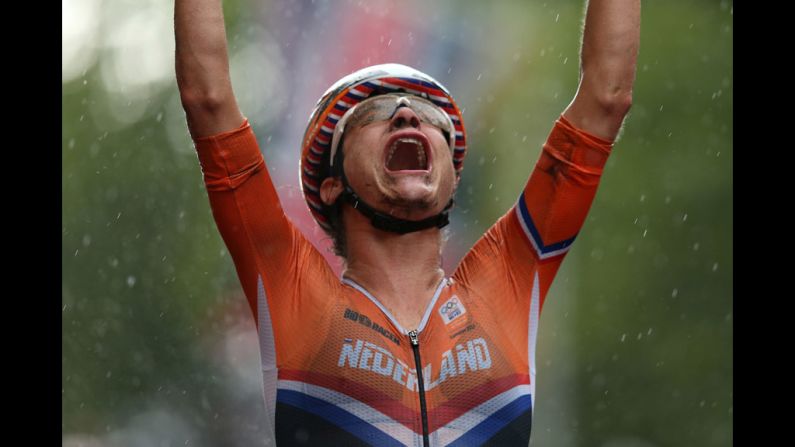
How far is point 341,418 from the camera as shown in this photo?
376cm

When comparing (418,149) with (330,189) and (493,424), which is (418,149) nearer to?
(330,189)

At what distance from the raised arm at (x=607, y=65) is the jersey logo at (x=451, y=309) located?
2.19 feet

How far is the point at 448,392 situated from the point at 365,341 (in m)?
0.29

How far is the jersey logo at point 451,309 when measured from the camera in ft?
13.1

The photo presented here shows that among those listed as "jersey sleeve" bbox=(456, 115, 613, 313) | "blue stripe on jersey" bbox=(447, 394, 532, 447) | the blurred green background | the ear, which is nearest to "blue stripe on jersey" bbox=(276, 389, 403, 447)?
"blue stripe on jersey" bbox=(447, 394, 532, 447)

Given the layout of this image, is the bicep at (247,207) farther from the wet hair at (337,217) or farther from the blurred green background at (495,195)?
the blurred green background at (495,195)

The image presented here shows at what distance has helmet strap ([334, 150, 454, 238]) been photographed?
4086 mm

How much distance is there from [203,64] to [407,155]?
759 mm

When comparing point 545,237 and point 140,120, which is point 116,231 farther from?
point 545,237

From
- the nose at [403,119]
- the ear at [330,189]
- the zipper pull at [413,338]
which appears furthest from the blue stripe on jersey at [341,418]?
the nose at [403,119]

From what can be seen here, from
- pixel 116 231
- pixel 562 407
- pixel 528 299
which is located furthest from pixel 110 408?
pixel 528 299

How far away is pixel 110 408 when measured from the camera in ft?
38.3

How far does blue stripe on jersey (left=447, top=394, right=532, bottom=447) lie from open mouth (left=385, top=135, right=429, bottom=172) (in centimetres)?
79

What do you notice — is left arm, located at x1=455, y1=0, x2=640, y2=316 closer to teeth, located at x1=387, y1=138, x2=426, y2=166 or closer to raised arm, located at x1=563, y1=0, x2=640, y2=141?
raised arm, located at x1=563, y1=0, x2=640, y2=141
